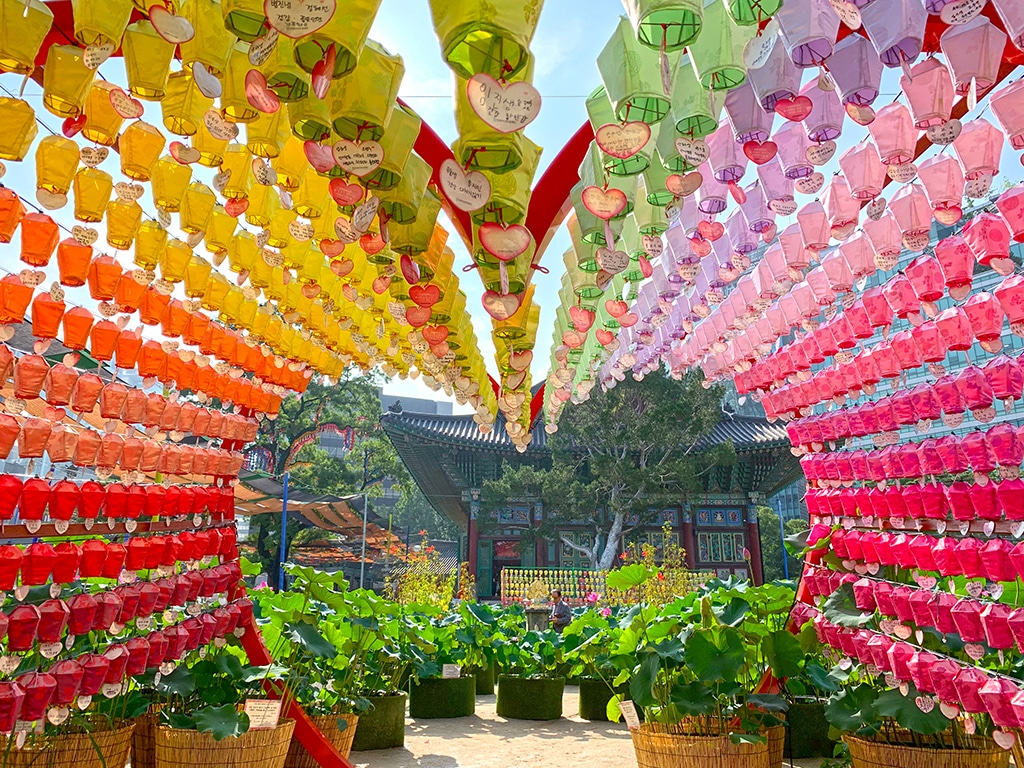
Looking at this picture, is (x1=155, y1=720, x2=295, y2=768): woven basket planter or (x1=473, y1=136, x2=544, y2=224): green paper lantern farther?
(x1=155, y1=720, x2=295, y2=768): woven basket planter

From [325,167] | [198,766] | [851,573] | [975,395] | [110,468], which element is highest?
[325,167]

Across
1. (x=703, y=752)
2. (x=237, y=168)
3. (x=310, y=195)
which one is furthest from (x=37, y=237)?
(x=703, y=752)

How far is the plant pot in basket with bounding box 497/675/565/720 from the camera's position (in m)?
5.96

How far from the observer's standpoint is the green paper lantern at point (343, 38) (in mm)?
1384

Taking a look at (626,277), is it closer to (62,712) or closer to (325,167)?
(325,167)

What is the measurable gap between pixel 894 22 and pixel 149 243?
2411mm

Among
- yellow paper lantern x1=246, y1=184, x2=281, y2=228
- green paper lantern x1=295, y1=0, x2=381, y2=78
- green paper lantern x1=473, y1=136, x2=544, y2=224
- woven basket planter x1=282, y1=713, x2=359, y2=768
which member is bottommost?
woven basket planter x1=282, y1=713, x2=359, y2=768

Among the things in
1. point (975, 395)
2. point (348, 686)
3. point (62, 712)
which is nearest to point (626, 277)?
point (975, 395)

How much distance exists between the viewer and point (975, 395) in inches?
102

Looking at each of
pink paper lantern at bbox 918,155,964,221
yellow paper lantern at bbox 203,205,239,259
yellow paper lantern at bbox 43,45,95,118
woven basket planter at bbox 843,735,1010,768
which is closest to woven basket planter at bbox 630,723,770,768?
woven basket planter at bbox 843,735,1010,768

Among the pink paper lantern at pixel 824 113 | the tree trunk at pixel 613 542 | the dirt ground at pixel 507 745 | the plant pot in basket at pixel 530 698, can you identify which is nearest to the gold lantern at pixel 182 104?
the pink paper lantern at pixel 824 113

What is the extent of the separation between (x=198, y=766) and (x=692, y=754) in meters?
2.22

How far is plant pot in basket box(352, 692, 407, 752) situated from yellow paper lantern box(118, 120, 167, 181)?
3.90 metres

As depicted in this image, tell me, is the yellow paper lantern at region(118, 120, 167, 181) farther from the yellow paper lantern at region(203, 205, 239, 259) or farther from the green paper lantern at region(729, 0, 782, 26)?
the green paper lantern at region(729, 0, 782, 26)
